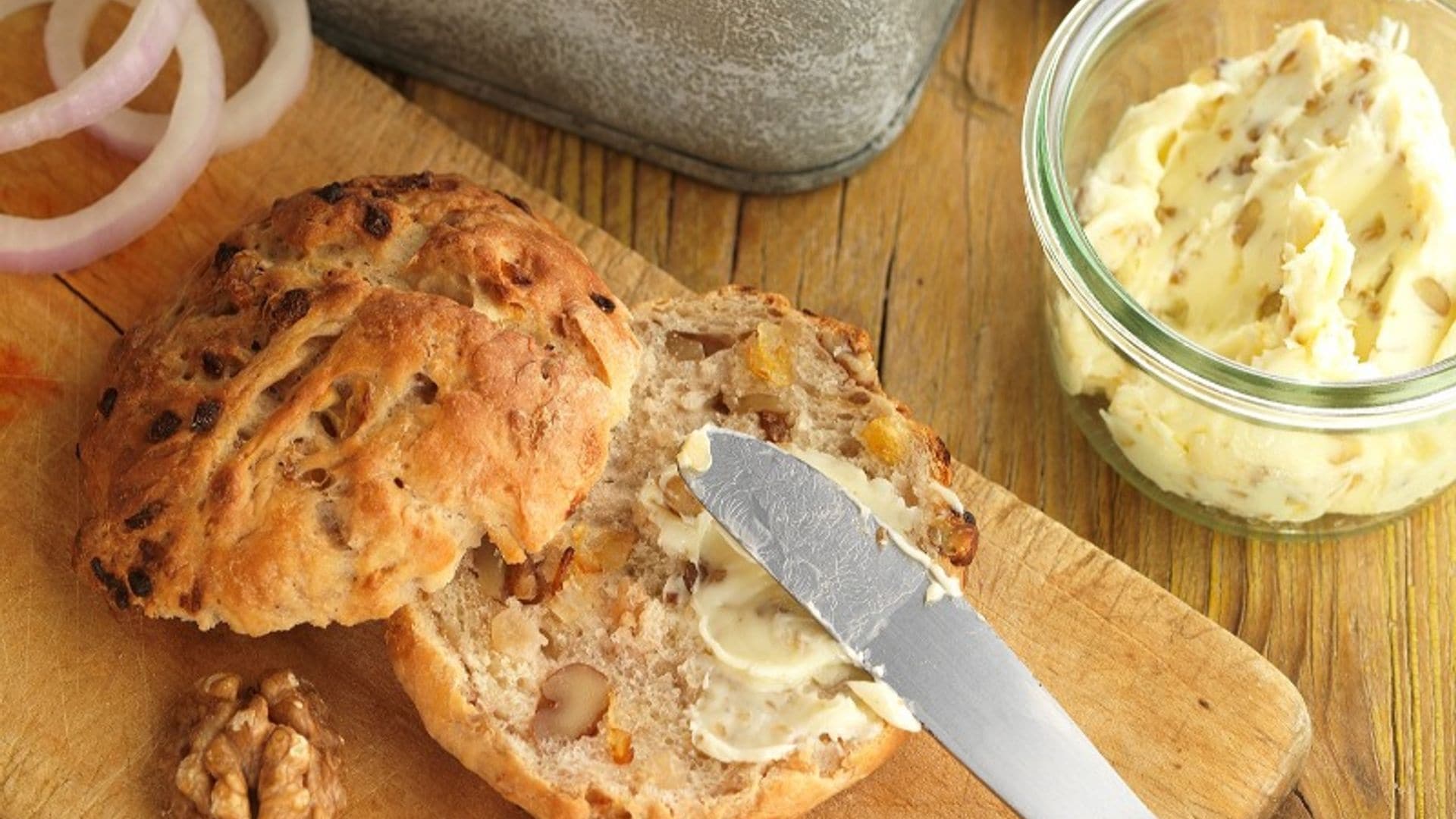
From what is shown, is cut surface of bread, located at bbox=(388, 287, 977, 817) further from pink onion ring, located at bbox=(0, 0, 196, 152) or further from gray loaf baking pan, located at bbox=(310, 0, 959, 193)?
pink onion ring, located at bbox=(0, 0, 196, 152)

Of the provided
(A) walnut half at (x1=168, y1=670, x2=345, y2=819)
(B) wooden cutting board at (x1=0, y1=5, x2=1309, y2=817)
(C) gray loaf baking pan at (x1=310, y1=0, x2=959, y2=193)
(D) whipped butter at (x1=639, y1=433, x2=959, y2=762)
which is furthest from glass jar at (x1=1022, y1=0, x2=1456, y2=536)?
(A) walnut half at (x1=168, y1=670, x2=345, y2=819)

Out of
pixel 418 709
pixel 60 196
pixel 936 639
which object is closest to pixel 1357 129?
pixel 936 639

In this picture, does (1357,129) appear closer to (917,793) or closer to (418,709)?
(917,793)

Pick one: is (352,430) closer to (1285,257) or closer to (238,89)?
(238,89)

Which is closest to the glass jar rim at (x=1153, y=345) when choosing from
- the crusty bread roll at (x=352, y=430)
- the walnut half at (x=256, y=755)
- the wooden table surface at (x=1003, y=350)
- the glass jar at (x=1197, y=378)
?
the glass jar at (x=1197, y=378)

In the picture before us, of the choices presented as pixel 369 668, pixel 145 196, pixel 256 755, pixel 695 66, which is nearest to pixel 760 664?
pixel 369 668

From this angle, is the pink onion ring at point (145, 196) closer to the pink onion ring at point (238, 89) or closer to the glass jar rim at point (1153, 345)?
the pink onion ring at point (238, 89)
